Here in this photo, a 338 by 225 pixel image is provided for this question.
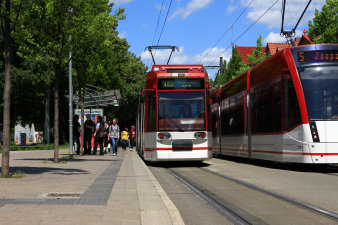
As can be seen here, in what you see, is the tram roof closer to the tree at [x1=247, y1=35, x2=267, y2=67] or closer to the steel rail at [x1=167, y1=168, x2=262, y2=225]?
the steel rail at [x1=167, y1=168, x2=262, y2=225]

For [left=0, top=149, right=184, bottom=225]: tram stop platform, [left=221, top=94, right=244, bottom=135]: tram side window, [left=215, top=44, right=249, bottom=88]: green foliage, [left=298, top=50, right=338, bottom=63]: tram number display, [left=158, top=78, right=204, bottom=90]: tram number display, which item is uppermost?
[left=215, top=44, right=249, bottom=88]: green foliage

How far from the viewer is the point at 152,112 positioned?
50.6 feet

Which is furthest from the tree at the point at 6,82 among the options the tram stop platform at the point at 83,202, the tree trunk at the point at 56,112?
the tree trunk at the point at 56,112

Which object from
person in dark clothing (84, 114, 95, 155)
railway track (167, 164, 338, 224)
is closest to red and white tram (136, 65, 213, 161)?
railway track (167, 164, 338, 224)

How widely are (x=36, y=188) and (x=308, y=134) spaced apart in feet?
22.6

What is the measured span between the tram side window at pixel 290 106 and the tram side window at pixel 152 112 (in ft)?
14.3

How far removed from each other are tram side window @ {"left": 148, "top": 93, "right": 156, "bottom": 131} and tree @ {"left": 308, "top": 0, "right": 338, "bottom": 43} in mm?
24097

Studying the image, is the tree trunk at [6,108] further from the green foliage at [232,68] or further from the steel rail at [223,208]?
the green foliage at [232,68]

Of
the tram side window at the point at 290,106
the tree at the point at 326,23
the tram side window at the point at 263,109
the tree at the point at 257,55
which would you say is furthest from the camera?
the tree at the point at 257,55

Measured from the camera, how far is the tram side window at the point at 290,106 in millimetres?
12281

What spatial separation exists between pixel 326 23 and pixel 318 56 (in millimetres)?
26290

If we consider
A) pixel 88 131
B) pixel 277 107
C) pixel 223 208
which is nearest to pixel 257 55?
pixel 88 131

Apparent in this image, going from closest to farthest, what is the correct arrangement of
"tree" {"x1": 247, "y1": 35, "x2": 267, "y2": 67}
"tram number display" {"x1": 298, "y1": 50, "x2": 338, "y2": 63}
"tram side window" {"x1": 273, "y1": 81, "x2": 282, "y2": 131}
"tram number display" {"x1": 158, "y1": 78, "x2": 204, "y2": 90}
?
"tram number display" {"x1": 298, "y1": 50, "x2": 338, "y2": 63}
"tram side window" {"x1": 273, "y1": 81, "x2": 282, "y2": 131}
"tram number display" {"x1": 158, "y1": 78, "x2": 204, "y2": 90}
"tree" {"x1": 247, "y1": 35, "x2": 267, "y2": 67}

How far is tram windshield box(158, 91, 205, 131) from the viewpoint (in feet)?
49.2
